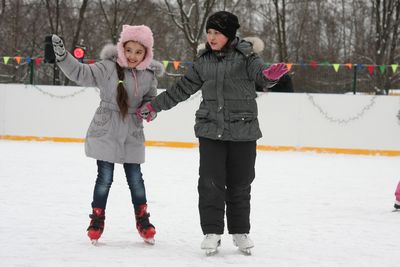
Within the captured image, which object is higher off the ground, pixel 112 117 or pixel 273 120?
pixel 112 117

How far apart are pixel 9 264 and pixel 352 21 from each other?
23712mm

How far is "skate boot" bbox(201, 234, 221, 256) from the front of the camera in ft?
11.0

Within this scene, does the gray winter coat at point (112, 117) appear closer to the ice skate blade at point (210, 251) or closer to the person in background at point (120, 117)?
the person in background at point (120, 117)

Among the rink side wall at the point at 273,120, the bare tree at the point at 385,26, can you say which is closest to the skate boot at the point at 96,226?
the rink side wall at the point at 273,120

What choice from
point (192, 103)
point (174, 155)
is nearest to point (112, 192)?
point (174, 155)

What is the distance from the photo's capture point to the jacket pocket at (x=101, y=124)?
3617mm

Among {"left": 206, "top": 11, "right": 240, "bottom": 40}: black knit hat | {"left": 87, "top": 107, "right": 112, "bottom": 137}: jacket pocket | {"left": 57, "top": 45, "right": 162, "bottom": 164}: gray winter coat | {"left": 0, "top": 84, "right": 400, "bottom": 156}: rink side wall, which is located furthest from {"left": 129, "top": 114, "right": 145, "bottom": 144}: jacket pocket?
{"left": 0, "top": 84, "right": 400, "bottom": 156}: rink side wall

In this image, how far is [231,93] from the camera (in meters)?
3.42

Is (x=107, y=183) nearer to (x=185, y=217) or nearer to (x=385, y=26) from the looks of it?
(x=185, y=217)

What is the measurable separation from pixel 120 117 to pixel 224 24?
2.49ft

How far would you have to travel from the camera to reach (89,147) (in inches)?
142

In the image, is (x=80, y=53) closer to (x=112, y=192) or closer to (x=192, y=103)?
(x=192, y=103)

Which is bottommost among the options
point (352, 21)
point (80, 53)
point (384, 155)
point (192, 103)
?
point (384, 155)

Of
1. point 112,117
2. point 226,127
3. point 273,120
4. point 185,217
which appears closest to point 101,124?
point 112,117
